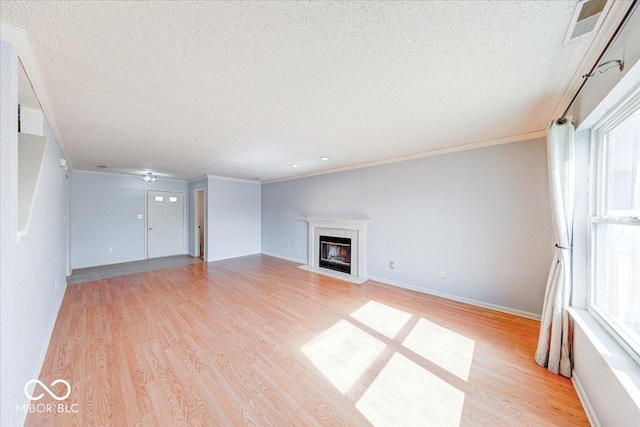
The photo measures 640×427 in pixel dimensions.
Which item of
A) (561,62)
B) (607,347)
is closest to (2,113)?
(561,62)

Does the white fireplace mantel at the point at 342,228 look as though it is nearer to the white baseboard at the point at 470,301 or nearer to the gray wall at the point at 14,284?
the white baseboard at the point at 470,301

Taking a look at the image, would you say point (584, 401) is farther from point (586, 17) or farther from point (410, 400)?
point (586, 17)

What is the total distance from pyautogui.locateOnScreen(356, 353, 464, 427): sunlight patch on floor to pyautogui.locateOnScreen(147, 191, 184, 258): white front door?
673 centimetres

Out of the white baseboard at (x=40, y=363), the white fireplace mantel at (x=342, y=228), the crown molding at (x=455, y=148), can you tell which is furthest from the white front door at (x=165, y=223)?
the crown molding at (x=455, y=148)

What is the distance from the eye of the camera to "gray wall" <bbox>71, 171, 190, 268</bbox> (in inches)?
203

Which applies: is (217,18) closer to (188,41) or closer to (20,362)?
(188,41)

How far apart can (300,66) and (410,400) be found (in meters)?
2.46

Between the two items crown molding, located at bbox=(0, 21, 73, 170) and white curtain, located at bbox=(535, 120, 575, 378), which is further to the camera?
white curtain, located at bbox=(535, 120, 575, 378)

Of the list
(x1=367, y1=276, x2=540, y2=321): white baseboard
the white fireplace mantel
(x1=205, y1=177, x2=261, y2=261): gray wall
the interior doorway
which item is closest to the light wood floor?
(x1=367, y1=276, x2=540, y2=321): white baseboard

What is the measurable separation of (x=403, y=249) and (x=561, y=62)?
2.96 metres

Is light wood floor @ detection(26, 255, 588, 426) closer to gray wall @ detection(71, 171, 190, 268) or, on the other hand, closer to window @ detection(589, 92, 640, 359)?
window @ detection(589, 92, 640, 359)

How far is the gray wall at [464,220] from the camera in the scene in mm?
2797

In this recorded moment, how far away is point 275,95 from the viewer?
1.86 metres

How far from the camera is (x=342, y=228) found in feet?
15.9
